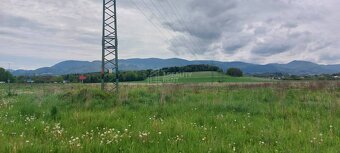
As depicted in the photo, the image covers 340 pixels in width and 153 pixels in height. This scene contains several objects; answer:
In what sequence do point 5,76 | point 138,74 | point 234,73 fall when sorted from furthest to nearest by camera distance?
point 234,73 → point 5,76 → point 138,74

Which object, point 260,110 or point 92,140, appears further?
point 260,110

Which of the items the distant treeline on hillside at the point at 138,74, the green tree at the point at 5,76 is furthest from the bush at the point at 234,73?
the green tree at the point at 5,76

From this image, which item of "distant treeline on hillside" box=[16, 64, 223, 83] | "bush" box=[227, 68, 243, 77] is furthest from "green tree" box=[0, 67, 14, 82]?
"bush" box=[227, 68, 243, 77]

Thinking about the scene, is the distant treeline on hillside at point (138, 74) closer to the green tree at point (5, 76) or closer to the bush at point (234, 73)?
the green tree at point (5, 76)

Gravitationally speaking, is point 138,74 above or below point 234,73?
below

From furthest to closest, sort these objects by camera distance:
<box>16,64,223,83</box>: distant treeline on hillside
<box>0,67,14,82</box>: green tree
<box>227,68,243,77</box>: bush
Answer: <box>227,68,243,77</box>: bush
<box>0,67,14,82</box>: green tree
<box>16,64,223,83</box>: distant treeline on hillside

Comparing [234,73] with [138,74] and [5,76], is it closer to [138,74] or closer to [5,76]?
[138,74]

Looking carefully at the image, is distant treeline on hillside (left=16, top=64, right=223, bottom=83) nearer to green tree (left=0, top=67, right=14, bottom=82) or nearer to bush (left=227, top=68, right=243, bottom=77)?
green tree (left=0, top=67, right=14, bottom=82)

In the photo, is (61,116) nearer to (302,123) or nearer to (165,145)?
(165,145)

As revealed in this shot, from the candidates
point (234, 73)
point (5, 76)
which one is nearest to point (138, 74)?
point (234, 73)

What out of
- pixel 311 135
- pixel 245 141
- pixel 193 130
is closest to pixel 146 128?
pixel 193 130

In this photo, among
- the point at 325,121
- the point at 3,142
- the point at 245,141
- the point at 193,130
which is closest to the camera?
the point at 3,142

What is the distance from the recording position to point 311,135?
7.20m

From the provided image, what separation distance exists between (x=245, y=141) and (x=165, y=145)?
1.81 m
